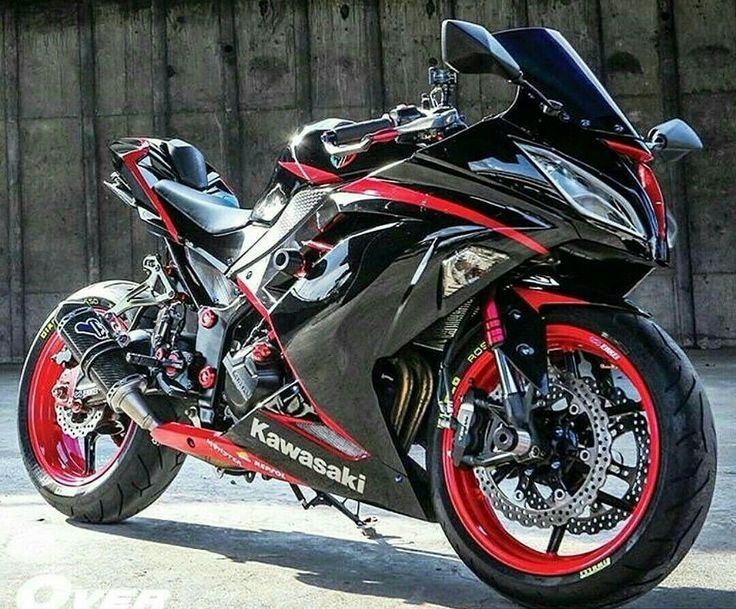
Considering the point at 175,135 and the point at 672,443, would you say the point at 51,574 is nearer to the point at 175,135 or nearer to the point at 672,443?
the point at 672,443

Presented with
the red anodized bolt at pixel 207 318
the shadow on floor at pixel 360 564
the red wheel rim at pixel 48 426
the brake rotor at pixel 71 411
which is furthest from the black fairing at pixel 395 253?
the red wheel rim at pixel 48 426

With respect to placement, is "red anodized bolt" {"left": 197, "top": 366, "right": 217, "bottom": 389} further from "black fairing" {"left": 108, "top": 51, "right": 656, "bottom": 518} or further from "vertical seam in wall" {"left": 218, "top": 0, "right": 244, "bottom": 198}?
"vertical seam in wall" {"left": 218, "top": 0, "right": 244, "bottom": 198}

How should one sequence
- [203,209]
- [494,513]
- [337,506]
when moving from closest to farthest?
[494,513]
[337,506]
[203,209]

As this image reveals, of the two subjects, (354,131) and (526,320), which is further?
(354,131)

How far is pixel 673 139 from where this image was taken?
240 centimetres

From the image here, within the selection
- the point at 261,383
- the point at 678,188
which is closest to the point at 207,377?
the point at 261,383

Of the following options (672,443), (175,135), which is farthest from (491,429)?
(175,135)

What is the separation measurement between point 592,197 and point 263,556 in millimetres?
1285

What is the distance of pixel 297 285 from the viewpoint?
2627 mm

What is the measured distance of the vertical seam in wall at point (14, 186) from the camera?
1022 cm

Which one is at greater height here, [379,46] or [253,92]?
[379,46]

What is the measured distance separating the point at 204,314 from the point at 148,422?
312 millimetres

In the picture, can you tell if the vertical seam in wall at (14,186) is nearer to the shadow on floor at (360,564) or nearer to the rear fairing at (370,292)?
the shadow on floor at (360,564)

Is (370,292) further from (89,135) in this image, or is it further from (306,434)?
(89,135)
